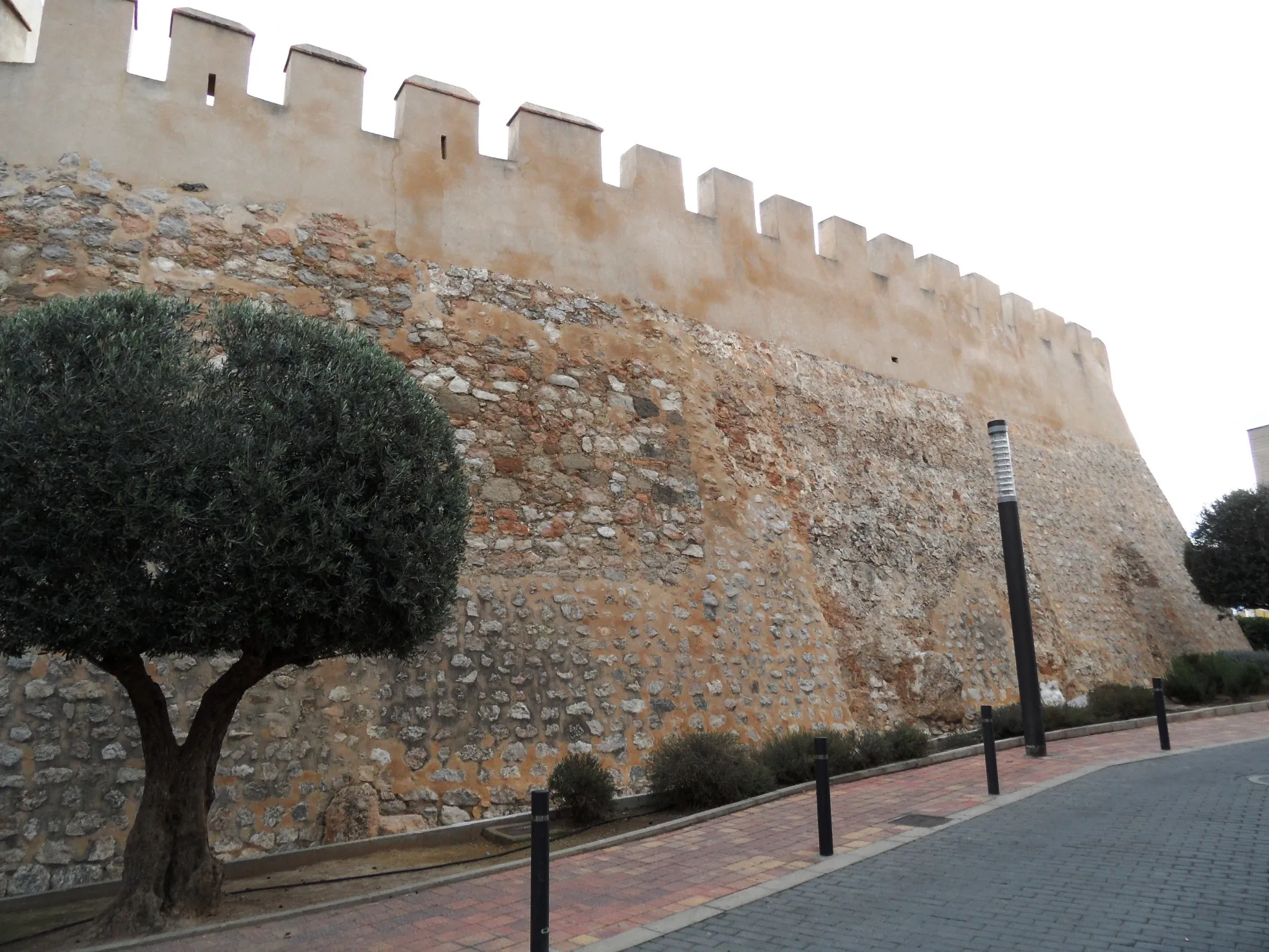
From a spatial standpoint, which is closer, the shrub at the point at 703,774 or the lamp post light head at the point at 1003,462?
the shrub at the point at 703,774

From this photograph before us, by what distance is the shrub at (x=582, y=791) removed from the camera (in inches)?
279

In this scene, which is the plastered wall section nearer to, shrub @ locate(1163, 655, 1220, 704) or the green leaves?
the green leaves

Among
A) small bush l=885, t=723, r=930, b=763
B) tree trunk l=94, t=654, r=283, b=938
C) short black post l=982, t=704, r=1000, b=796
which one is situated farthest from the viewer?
small bush l=885, t=723, r=930, b=763

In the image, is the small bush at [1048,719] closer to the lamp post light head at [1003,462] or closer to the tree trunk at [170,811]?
the lamp post light head at [1003,462]

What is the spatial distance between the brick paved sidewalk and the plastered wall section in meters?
6.13

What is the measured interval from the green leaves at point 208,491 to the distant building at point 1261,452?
3073 centimetres

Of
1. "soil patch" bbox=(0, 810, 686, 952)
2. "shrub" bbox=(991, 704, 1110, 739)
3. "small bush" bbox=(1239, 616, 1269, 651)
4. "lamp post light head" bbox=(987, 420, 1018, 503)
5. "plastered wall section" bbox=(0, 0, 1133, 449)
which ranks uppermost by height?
"plastered wall section" bbox=(0, 0, 1133, 449)

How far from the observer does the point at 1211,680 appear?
46.8 ft

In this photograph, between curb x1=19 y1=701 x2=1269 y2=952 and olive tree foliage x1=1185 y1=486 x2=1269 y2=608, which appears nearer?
curb x1=19 y1=701 x2=1269 y2=952

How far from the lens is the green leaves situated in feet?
14.4

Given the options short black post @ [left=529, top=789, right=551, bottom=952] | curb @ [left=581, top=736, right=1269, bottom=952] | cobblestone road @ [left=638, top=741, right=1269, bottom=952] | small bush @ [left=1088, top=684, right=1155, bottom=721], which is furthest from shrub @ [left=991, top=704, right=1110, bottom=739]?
short black post @ [left=529, top=789, right=551, bottom=952]

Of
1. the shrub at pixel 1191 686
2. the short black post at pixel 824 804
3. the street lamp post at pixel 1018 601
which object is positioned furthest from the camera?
the shrub at pixel 1191 686

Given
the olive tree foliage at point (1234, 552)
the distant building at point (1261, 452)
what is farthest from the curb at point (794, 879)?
the distant building at point (1261, 452)

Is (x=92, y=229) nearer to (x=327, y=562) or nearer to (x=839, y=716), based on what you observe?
(x=327, y=562)
